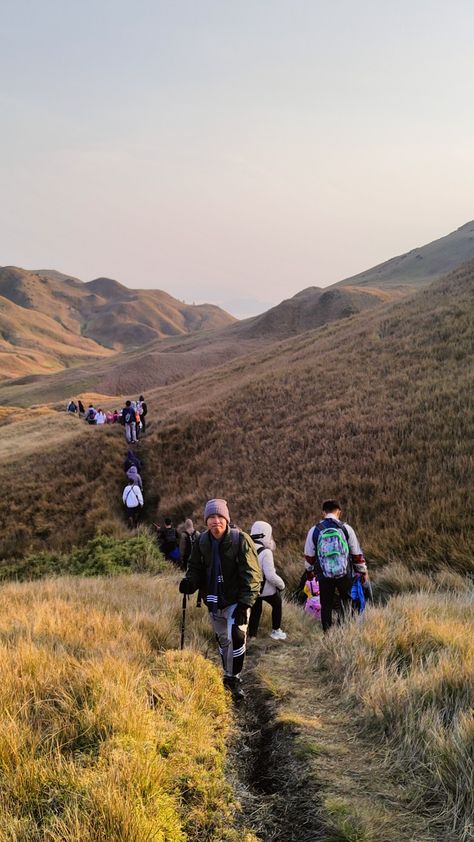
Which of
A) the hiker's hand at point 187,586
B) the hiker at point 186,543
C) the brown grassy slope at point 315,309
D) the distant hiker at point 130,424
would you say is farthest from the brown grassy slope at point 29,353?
the hiker's hand at point 187,586

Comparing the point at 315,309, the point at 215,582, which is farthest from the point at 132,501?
the point at 315,309

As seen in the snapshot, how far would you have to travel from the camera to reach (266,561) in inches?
273

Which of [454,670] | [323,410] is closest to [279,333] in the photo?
[323,410]

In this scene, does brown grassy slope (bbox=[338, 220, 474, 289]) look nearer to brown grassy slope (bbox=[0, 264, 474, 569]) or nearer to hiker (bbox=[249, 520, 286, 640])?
brown grassy slope (bbox=[0, 264, 474, 569])

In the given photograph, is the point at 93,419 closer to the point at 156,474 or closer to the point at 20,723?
the point at 156,474

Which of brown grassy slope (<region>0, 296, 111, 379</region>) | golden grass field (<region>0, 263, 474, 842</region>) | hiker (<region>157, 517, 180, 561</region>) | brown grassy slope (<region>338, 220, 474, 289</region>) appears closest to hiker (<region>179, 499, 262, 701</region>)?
golden grass field (<region>0, 263, 474, 842</region>)

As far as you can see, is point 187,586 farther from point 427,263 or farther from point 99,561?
point 427,263

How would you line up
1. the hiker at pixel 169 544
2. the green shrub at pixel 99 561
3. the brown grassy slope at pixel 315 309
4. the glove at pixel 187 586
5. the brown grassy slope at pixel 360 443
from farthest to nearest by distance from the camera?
the brown grassy slope at pixel 315 309 → the hiker at pixel 169 544 → the green shrub at pixel 99 561 → the brown grassy slope at pixel 360 443 → the glove at pixel 187 586

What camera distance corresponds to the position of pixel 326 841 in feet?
9.29

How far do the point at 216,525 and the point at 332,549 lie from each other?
203 centimetres

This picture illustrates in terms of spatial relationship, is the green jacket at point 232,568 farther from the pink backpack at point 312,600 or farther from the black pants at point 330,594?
the pink backpack at point 312,600

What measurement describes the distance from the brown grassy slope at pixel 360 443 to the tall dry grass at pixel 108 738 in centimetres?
571

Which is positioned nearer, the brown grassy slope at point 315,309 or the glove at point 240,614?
the glove at point 240,614

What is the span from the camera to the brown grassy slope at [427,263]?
318ft
